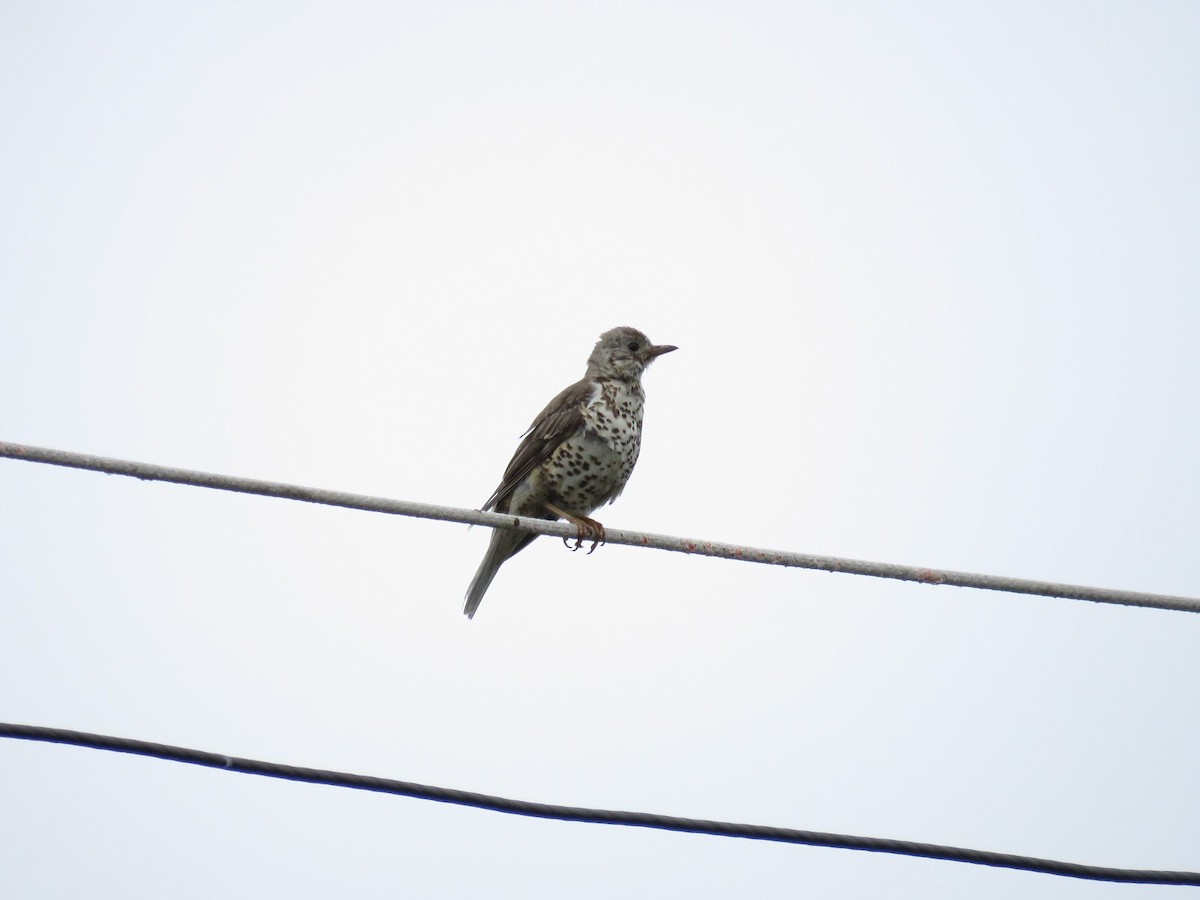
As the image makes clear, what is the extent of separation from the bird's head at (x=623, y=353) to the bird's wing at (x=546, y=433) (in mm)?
305

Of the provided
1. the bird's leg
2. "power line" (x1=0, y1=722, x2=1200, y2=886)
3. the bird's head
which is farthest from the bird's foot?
"power line" (x1=0, y1=722, x2=1200, y2=886)

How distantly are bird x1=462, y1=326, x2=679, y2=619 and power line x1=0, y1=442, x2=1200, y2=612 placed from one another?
3021 millimetres

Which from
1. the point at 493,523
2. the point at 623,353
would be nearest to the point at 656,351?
the point at 623,353

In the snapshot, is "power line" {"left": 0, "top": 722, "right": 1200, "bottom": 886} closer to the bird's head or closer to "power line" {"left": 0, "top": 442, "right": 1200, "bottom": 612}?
"power line" {"left": 0, "top": 442, "right": 1200, "bottom": 612}

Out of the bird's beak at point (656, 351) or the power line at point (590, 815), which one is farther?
the bird's beak at point (656, 351)

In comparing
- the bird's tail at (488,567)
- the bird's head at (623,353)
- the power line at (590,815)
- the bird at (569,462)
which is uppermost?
the bird's head at (623,353)

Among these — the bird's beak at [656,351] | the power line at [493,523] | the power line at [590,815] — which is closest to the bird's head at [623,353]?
the bird's beak at [656,351]

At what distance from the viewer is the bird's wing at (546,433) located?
7.95 m

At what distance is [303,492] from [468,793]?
4.48 ft

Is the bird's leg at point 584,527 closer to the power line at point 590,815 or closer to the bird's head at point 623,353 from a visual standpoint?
the bird's head at point 623,353

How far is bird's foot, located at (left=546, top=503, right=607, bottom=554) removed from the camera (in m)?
6.44

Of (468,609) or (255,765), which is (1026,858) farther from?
(468,609)

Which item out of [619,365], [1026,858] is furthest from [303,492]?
[619,365]

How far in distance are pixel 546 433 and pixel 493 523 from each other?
10.2 ft
